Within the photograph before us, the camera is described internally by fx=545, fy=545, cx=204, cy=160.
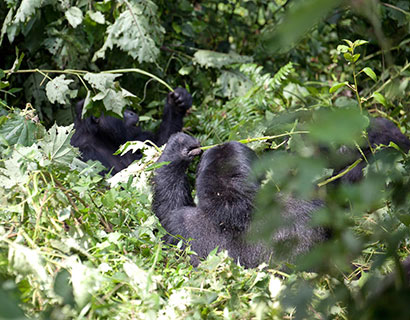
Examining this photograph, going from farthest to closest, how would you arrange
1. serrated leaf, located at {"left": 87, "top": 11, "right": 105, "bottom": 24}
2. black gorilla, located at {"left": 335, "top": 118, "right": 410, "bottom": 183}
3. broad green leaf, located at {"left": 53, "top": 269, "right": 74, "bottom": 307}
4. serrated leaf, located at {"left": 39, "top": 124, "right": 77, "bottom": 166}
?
serrated leaf, located at {"left": 87, "top": 11, "right": 105, "bottom": 24} < black gorilla, located at {"left": 335, "top": 118, "right": 410, "bottom": 183} < serrated leaf, located at {"left": 39, "top": 124, "right": 77, "bottom": 166} < broad green leaf, located at {"left": 53, "top": 269, "right": 74, "bottom": 307}

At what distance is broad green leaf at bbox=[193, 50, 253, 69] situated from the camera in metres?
4.55

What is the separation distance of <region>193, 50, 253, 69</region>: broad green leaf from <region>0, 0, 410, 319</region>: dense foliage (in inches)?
0.8

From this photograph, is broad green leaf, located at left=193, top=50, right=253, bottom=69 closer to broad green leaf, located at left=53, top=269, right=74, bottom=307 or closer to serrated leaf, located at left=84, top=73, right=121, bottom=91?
serrated leaf, located at left=84, top=73, right=121, bottom=91

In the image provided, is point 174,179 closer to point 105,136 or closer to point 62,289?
point 105,136

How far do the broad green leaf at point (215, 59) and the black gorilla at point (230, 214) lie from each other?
1965 millimetres

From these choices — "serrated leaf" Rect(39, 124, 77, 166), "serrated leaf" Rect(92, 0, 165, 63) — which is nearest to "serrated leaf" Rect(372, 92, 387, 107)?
"serrated leaf" Rect(39, 124, 77, 166)

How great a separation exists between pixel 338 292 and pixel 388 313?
21cm

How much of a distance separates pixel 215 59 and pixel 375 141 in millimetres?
1619

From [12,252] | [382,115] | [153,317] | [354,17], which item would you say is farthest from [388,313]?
[354,17]

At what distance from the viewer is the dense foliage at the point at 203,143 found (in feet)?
3.21

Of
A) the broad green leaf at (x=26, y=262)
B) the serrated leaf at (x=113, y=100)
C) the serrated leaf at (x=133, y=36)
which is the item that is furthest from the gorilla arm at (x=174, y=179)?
the broad green leaf at (x=26, y=262)

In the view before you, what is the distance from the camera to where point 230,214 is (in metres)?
2.47

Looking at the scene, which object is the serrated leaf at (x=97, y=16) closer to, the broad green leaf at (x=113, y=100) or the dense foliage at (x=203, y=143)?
the dense foliage at (x=203, y=143)

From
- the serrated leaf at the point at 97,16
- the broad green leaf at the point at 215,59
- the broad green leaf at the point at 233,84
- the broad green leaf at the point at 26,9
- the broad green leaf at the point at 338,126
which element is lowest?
the broad green leaf at the point at 233,84
